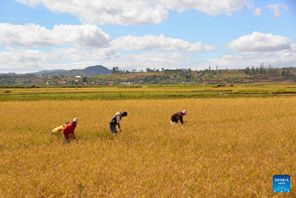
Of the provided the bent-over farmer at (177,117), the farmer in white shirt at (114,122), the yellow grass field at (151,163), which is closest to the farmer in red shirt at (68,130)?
the yellow grass field at (151,163)

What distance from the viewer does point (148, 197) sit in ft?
24.3

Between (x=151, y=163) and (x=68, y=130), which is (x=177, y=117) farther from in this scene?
(x=151, y=163)

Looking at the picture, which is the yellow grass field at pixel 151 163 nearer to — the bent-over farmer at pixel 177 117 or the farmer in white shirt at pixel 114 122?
the farmer in white shirt at pixel 114 122

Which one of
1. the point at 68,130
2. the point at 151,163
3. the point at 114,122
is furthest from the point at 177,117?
the point at 151,163

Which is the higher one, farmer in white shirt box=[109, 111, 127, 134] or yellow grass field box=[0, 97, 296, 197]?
farmer in white shirt box=[109, 111, 127, 134]

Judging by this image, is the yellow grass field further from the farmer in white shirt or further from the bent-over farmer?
the bent-over farmer

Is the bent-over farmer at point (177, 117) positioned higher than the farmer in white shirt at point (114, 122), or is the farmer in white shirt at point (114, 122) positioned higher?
the farmer in white shirt at point (114, 122)

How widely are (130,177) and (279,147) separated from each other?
662 centimetres

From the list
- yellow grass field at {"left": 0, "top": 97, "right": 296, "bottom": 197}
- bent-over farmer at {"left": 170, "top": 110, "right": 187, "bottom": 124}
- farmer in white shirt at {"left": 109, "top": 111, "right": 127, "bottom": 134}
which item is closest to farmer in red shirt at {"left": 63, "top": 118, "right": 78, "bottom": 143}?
yellow grass field at {"left": 0, "top": 97, "right": 296, "bottom": 197}

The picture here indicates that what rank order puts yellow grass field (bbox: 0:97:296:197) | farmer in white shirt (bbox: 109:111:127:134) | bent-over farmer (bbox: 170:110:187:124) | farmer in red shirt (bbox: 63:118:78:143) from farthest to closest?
bent-over farmer (bbox: 170:110:187:124) < farmer in white shirt (bbox: 109:111:127:134) < farmer in red shirt (bbox: 63:118:78:143) < yellow grass field (bbox: 0:97:296:197)

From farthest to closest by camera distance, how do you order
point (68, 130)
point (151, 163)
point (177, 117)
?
1. point (177, 117)
2. point (68, 130)
3. point (151, 163)

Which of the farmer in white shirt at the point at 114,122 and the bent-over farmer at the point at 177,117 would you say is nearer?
the farmer in white shirt at the point at 114,122

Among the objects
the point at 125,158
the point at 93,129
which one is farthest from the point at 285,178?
the point at 93,129

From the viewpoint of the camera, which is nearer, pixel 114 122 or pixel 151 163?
pixel 151 163
